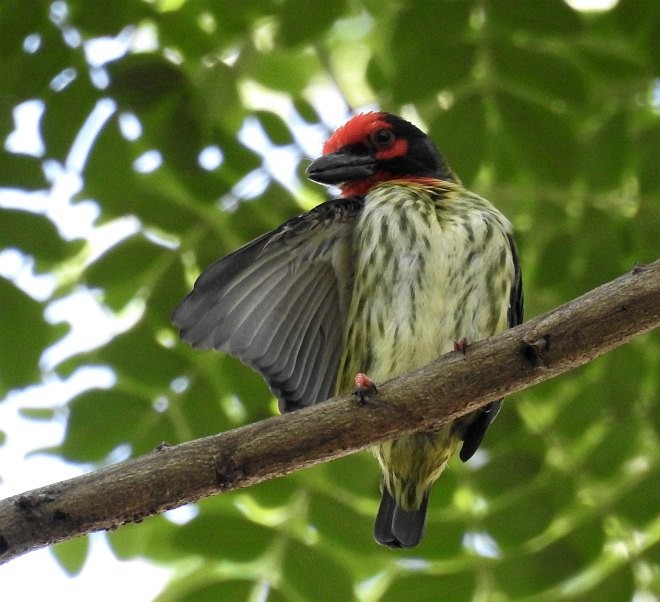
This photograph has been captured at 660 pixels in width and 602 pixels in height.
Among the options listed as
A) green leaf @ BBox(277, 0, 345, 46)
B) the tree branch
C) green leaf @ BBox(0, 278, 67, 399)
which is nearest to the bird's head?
green leaf @ BBox(277, 0, 345, 46)

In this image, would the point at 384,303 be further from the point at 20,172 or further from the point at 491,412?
the point at 20,172

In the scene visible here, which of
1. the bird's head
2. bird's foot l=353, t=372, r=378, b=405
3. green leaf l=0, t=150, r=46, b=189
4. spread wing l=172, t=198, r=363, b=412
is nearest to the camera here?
bird's foot l=353, t=372, r=378, b=405

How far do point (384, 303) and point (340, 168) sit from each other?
596 millimetres

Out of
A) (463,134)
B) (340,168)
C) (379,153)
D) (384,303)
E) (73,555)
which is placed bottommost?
(73,555)

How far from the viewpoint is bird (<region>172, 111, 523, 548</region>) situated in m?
2.86

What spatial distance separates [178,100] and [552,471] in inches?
60.0

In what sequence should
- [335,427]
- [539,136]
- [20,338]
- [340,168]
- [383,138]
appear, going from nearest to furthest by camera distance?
[335,427] → [20,338] → [539,136] → [340,168] → [383,138]

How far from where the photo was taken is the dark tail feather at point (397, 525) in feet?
9.48

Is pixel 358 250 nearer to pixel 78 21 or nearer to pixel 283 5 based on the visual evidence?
pixel 283 5

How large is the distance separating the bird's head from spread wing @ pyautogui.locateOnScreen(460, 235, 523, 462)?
0.47 m

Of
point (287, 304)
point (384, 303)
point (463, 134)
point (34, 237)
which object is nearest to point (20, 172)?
point (34, 237)

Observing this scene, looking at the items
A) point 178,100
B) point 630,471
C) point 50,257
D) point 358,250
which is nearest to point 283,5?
point 178,100

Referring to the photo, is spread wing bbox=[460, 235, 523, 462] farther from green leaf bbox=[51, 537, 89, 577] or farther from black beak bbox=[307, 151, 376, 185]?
green leaf bbox=[51, 537, 89, 577]

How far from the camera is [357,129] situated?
11.3ft
